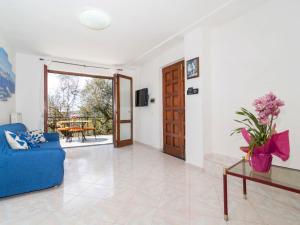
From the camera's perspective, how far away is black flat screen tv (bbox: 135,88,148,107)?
4.82 metres

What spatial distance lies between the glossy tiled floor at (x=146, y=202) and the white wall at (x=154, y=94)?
1.81 m

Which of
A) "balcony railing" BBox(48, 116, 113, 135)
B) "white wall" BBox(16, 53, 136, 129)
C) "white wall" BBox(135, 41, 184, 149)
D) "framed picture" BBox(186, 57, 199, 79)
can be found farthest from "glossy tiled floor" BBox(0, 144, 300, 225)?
"balcony railing" BBox(48, 116, 113, 135)

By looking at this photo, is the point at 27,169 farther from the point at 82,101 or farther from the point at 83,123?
the point at 82,101

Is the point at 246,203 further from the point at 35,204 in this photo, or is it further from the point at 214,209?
the point at 35,204

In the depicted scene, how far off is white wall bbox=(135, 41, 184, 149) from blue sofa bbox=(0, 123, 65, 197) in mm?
2629

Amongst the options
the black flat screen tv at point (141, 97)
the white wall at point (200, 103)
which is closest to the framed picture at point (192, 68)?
the white wall at point (200, 103)

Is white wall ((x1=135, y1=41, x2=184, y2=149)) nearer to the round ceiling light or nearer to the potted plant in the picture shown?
the round ceiling light

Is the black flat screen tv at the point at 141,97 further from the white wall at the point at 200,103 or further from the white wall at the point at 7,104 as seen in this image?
the white wall at the point at 7,104

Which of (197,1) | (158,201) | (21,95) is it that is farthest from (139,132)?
(197,1)

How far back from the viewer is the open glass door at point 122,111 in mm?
4801

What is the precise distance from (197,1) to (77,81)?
19.5 ft

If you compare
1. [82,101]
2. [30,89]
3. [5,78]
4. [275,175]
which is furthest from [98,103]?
[275,175]

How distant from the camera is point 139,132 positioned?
5.46 meters

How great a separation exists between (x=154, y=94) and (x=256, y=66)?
2.61 m
